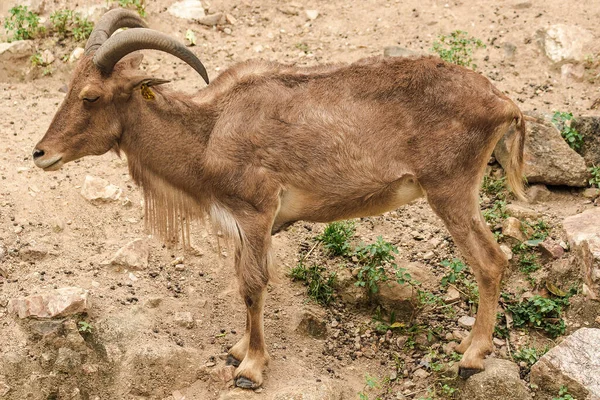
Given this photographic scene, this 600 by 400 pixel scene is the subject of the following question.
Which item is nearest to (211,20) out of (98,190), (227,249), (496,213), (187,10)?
(187,10)

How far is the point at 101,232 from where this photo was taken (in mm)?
8000

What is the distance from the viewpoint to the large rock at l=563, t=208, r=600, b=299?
271 inches

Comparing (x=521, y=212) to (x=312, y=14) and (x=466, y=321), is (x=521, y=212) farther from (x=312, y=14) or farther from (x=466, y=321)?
(x=312, y=14)

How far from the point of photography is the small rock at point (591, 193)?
326 inches

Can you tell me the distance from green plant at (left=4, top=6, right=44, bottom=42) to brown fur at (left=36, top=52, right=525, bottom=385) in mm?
4362

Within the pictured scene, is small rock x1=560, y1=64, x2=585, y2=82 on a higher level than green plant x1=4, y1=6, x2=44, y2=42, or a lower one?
higher

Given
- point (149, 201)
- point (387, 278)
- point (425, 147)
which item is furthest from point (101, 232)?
point (425, 147)

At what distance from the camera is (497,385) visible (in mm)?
6457

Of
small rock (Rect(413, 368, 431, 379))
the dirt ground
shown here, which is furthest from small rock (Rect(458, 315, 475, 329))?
small rock (Rect(413, 368, 431, 379))

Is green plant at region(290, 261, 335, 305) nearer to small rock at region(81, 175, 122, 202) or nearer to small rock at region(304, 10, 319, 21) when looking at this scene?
small rock at region(81, 175, 122, 202)

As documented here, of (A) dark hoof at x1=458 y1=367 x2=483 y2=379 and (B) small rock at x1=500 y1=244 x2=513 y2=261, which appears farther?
(B) small rock at x1=500 y1=244 x2=513 y2=261

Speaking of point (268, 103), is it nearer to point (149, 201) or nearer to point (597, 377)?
point (149, 201)

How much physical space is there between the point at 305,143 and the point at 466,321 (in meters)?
2.30

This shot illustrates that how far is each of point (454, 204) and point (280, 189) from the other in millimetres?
1359
